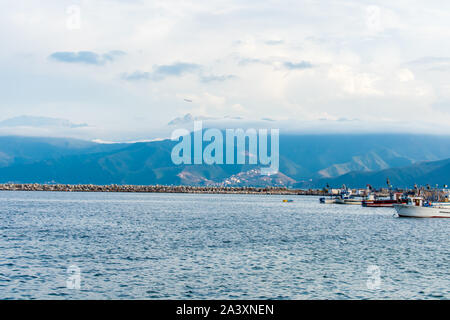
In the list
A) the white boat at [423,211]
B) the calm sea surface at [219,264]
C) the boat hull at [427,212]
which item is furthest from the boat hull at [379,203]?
the calm sea surface at [219,264]

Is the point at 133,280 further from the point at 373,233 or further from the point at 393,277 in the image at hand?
the point at 373,233

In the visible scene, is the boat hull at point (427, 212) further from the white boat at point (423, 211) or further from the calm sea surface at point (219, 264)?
the calm sea surface at point (219, 264)

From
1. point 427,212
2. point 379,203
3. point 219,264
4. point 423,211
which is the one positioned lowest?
point 219,264

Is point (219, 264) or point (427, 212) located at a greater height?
point (427, 212)

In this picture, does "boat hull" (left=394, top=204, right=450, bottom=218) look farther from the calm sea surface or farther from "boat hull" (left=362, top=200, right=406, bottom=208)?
"boat hull" (left=362, top=200, right=406, bottom=208)

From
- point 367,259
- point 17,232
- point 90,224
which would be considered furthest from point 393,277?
point 90,224

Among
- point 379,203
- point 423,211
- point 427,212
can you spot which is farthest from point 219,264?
point 379,203

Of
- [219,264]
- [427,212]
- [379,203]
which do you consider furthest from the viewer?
[379,203]

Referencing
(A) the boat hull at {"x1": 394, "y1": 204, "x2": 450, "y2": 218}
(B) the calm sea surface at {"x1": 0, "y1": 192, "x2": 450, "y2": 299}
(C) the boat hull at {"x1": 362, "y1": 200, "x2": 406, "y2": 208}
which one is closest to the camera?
(B) the calm sea surface at {"x1": 0, "y1": 192, "x2": 450, "y2": 299}

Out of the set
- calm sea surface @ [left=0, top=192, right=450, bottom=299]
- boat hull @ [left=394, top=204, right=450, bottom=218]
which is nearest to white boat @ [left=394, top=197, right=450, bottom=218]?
boat hull @ [left=394, top=204, right=450, bottom=218]

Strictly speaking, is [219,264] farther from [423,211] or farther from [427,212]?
[427,212]

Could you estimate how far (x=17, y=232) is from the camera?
6662 centimetres

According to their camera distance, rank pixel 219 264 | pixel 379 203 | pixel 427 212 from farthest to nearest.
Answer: pixel 379 203 < pixel 427 212 < pixel 219 264
